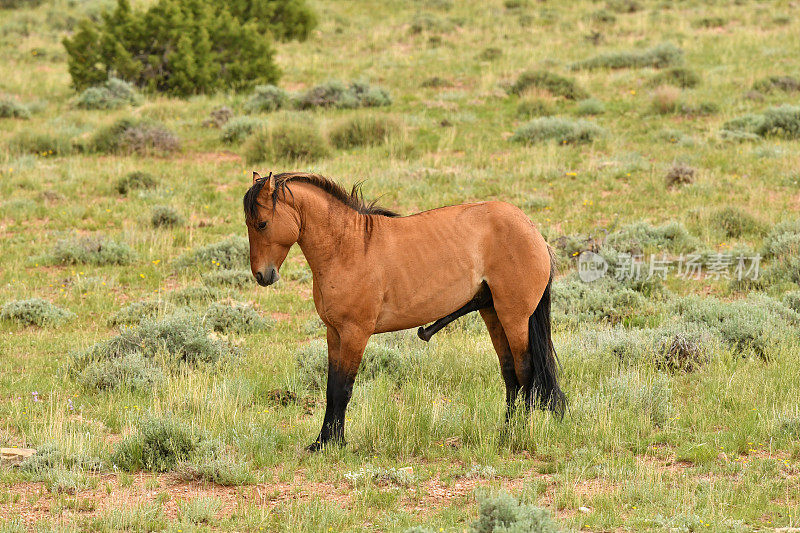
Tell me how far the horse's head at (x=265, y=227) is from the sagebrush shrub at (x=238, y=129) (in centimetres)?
1282

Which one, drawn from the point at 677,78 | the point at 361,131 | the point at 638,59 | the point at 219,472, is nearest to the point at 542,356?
the point at 219,472

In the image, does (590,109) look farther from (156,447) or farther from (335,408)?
(156,447)

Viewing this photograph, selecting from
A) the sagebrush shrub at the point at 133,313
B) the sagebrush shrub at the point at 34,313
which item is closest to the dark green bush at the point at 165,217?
the sagebrush shrub at the point at 133,313

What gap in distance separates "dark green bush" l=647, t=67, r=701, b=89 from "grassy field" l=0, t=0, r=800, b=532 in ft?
0.30

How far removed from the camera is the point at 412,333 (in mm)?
9883

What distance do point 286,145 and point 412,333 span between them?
8.32 m

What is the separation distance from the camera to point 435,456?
6691 millimetres

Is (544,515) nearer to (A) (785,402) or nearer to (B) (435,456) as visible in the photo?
(B) (435,456)

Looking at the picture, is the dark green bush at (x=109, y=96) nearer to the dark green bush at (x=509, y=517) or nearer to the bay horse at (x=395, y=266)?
the bay horse at (x=395, y=266)

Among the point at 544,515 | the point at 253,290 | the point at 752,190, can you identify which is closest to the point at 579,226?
the point at 752,190

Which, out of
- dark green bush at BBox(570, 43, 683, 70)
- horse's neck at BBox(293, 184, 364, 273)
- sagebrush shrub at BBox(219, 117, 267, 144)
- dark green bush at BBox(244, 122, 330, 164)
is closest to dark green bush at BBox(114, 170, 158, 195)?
dark green bush at BBox(244, 122, 330, 164)

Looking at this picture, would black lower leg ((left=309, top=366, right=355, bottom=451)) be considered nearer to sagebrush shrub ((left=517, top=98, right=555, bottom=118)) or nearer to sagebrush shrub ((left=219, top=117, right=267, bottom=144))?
sagebrush shrub ((left=219, top=117, right=267, bottom=144))

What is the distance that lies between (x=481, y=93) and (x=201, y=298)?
1231cm

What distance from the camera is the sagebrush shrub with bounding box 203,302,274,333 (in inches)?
412
